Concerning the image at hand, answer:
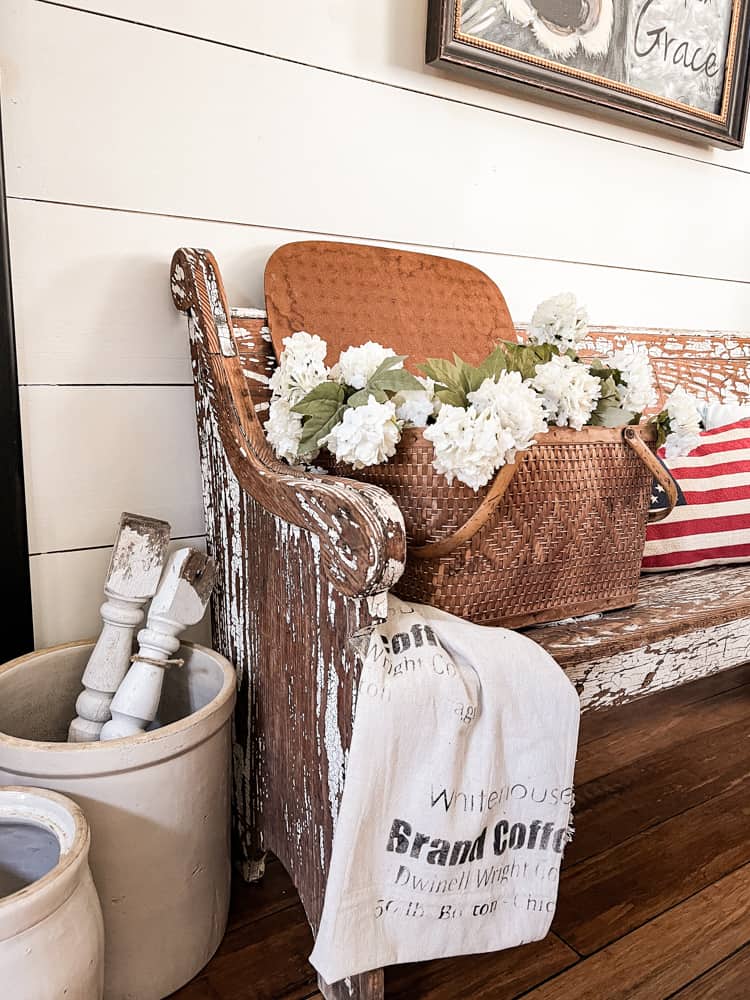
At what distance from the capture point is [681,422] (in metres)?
0.95

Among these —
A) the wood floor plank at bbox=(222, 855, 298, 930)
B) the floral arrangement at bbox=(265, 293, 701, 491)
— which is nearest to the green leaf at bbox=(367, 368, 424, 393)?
the floral arrangement at bbox=(265, 293, 701, 491)

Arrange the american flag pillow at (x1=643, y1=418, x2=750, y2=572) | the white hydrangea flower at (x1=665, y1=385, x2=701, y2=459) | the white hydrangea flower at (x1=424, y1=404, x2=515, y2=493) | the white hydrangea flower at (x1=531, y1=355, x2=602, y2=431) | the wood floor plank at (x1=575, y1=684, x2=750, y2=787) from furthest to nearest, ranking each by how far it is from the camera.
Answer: the wood floor plank at (x1=575, y1=684, x2=750, y2=787) → the american flag pillow at (x1=643, y1=418, x2=750, y2=572) → the white hydrangea flower at (x1=665, y1=385, x2=701, y2=459) → the white hydrangea flower at (x1=531, y1=355, x2=602, y2=431) → the white hydrangea flower at (x1=424, y1=404, x2=515, y2=493)

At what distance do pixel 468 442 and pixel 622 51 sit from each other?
1.06m

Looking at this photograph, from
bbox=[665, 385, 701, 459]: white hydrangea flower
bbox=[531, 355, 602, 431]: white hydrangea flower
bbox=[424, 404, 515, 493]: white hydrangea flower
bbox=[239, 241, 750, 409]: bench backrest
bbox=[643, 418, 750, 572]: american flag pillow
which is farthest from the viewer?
bbox=[643, 418, 750, 572]: american flag pillow

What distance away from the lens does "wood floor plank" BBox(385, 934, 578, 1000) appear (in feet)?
2.80

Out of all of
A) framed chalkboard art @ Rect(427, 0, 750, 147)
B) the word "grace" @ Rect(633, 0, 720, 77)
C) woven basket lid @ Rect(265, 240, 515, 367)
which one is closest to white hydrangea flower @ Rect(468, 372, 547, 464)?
woven basket lid @ Rect(265, 240, 515, 367)

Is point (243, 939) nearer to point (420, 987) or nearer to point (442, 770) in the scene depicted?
point (420, 987)

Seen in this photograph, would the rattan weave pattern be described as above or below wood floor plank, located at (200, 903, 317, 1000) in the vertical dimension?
above

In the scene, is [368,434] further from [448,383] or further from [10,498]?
[10,498]

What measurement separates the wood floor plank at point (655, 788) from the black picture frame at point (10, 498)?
2.62ft

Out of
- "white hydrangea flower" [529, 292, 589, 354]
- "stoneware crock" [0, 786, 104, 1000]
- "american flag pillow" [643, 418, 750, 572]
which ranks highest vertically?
"white hydrangea flower" [529, 292, 589, 354]

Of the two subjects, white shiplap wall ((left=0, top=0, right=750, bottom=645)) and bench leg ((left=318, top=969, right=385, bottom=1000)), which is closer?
bench leg ((left=318, top=969, right=385, bottom=1000))

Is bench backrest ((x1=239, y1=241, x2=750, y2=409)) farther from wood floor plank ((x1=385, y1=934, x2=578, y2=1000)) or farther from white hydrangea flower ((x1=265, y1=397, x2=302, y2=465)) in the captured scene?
wood floor plank ((x1=385, y1=934, x2=578, y2=1000))

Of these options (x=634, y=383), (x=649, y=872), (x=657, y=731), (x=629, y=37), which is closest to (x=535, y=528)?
(x=634, y=383)
